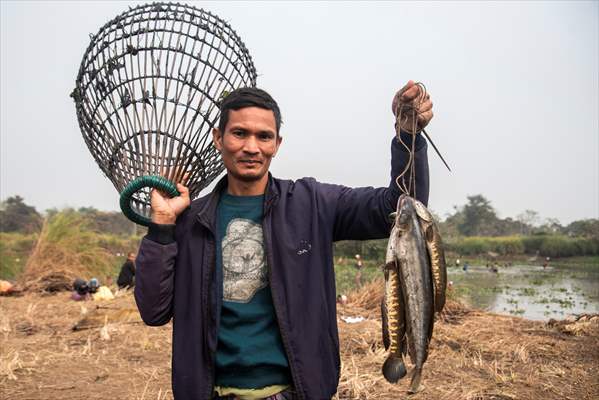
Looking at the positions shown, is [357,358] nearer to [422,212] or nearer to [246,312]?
[246,312]

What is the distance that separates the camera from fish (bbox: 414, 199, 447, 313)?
1.69 metres

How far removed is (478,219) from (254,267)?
6248cm

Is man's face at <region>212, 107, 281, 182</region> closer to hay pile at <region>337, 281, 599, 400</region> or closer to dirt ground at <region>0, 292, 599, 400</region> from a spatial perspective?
dirt ground at <region>0, 292, 599, 400</region>

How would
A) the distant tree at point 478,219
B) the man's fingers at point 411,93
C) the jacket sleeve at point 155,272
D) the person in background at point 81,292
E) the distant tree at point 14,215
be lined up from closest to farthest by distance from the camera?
the man's fingers at point 411,93 < the jacket sleeve at point 155,272 < the person in background at point 81,292 < the distant tree at point 14,215 < the distant tree at point 478,219

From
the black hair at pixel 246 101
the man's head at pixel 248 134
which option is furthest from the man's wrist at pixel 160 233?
the black hair at pixel 246 101

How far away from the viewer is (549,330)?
7.86 m

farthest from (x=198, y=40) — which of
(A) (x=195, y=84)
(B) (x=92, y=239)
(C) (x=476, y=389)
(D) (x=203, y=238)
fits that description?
(B) (x=92, y=239)

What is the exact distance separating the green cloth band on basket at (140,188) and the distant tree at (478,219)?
60374 mm

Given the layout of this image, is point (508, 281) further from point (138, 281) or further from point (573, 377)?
point (138, 281)

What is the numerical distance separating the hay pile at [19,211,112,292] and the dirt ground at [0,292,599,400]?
3.78 m

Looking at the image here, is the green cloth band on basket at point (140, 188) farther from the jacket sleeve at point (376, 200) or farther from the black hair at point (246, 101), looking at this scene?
the jacket sleeve at point (376, 200)

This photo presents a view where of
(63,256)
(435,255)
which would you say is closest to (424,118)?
(435,255)

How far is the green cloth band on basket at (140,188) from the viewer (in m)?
1.98

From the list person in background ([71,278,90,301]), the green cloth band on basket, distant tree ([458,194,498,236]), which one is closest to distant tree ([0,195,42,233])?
person in background ([71,278,90,301])
